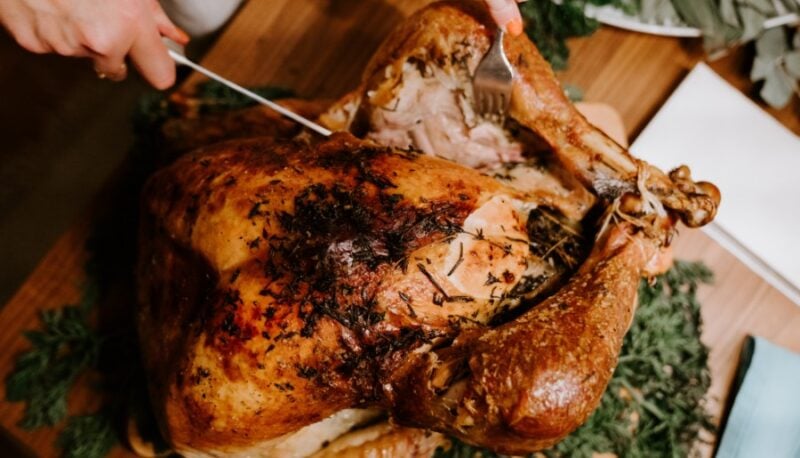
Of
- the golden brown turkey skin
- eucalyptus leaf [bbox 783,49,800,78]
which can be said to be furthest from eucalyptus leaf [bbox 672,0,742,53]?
the golden brown turkey skin

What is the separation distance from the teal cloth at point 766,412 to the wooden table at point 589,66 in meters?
0.11

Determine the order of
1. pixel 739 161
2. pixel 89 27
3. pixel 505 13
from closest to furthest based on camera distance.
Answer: pixel 89 27
pixel 505 13
pixel 739 161

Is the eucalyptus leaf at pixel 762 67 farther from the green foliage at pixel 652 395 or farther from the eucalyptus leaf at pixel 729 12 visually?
the green foliage at pixel 652 395

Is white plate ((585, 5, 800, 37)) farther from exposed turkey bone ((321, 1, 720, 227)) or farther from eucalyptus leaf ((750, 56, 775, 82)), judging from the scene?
exposed turkey bone ((321, 1, 720, 227))

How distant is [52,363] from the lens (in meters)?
1.76

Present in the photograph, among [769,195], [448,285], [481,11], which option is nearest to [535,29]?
[481,11]

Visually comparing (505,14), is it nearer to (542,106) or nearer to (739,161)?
(542,106)

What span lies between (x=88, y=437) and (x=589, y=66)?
1622 mm

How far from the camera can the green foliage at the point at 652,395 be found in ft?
5.59

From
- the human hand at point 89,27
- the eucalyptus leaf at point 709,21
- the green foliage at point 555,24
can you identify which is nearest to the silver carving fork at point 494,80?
the green foliage at point 555,24

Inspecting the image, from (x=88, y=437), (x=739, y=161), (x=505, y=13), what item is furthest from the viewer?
(x=739, y=161)

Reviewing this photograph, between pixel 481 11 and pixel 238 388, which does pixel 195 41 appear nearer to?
pixel 481 11

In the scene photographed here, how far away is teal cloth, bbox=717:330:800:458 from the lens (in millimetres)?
1763

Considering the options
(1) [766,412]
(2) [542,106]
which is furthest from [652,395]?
(2) [542,106]
